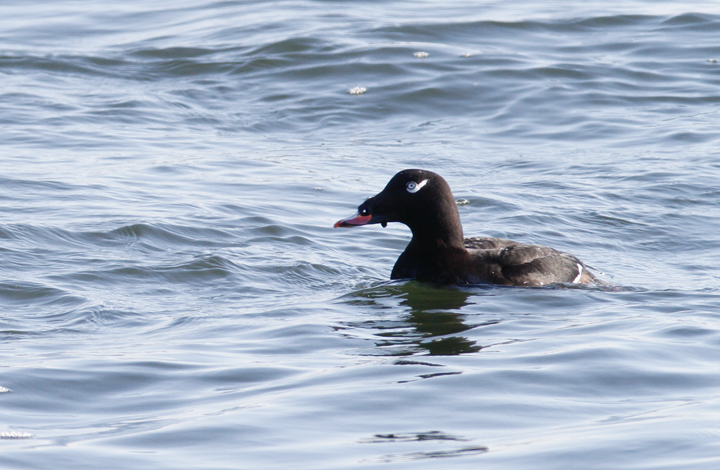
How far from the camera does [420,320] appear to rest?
7406 mm

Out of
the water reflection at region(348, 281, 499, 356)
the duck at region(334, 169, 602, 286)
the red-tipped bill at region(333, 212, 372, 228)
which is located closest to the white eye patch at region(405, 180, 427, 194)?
the duck at region(334, 169, 602, 286)

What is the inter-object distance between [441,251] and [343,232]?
7.37 ft

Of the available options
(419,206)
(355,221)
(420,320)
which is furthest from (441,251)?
(420,320)

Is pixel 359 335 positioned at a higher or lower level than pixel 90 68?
lower

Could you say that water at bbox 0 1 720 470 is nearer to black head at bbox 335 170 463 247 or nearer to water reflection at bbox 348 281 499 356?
water reflection at bbox 348 281 499 356

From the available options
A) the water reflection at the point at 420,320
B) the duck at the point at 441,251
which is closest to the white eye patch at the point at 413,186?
the duck at the point at 441,251

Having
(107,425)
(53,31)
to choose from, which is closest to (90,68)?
(53,31)

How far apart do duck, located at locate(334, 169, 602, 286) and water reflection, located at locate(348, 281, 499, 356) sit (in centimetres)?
18

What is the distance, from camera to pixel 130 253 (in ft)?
30.1

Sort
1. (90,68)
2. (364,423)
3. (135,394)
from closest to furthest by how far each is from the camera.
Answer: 1. (364,423)
2. (135,394)
3. (90,68)

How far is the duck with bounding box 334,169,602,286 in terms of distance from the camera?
8.46 meters

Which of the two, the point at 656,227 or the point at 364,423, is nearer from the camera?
the point at 364,423

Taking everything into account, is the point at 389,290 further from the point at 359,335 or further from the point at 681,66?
the point at 681,66

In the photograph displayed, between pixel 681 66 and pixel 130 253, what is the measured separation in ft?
40.2
